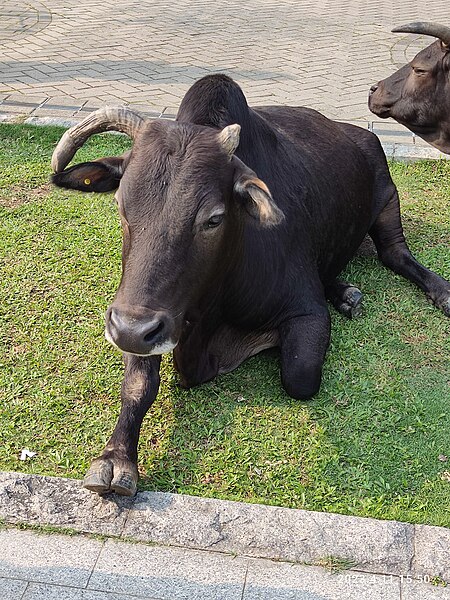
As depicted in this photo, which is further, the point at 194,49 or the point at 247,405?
the point at 194,49

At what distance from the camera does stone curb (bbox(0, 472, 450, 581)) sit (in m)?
3.37

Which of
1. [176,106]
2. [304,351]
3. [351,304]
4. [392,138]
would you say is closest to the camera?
[304,351]

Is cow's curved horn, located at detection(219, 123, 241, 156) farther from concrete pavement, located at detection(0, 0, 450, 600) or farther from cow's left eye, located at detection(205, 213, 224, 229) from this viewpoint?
concrete pavement, located at detection(0, 0, 450, 600)

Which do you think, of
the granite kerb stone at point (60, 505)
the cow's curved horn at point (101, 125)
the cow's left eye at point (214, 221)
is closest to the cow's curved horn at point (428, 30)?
the cow's curved horn at point (101, 125)

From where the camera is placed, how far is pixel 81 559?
3344 mm

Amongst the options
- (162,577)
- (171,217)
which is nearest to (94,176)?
(171,217)

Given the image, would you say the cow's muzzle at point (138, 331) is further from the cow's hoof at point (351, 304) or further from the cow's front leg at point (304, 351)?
the cow's hoof at point (351, 304)

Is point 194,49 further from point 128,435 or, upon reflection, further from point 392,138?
point 128,435

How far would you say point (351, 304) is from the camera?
201 inches

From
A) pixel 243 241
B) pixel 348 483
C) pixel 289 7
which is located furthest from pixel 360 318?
pixel 289 7

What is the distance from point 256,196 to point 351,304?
1646 millimetres

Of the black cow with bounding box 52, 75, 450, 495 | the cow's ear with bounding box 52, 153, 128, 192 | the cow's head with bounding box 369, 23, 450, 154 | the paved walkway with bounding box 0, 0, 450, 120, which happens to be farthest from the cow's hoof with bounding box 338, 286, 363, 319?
the paved walkway with bounding box 0, 0, 450, 120

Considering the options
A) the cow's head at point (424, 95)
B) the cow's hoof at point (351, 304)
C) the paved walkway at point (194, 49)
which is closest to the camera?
the cow's hoof at point (351, 304)

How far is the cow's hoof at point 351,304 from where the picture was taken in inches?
201
